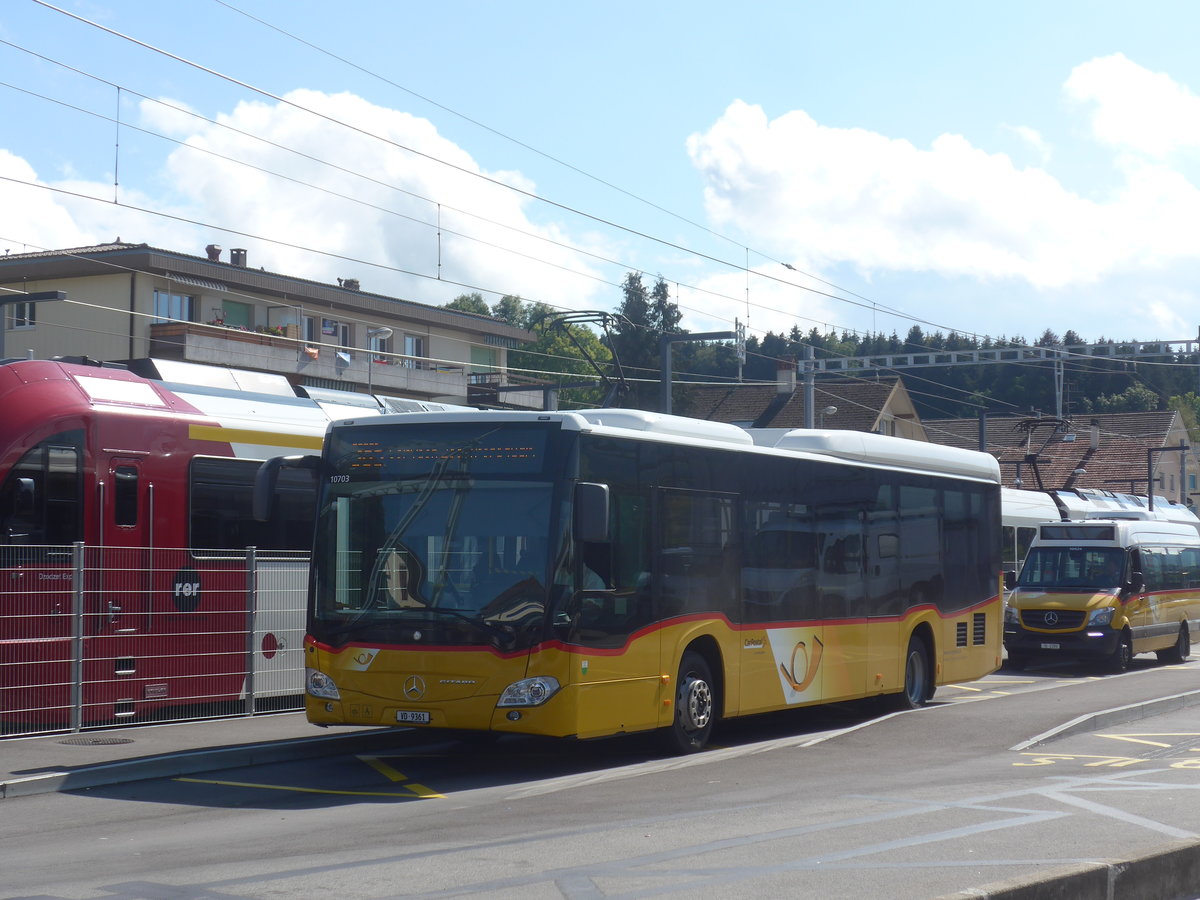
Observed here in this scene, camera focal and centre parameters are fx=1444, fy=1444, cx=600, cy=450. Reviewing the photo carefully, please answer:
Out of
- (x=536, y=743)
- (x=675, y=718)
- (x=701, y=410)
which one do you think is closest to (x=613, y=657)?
(x=675, y=718)

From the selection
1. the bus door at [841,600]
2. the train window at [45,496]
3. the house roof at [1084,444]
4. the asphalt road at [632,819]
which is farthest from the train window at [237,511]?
the house roof at [1084,444]

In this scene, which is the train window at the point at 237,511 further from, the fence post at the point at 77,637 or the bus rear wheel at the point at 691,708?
the bus rear wheel at the point at 691,708

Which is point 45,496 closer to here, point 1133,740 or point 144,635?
point 144,635

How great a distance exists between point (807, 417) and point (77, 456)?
2542cm

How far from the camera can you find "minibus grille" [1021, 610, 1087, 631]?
2527 cm

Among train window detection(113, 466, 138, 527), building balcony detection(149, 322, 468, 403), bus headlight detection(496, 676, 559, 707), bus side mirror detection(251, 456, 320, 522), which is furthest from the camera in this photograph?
building balcony detection(149, 322, 468, 403)

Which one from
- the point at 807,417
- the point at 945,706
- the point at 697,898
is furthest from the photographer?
the point at 807,417

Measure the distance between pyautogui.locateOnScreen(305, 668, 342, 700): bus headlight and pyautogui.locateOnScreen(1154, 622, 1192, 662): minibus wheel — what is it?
69.1 ft

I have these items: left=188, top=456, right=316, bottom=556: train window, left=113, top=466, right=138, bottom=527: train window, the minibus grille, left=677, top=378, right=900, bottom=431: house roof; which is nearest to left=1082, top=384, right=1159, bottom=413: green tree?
left=677, top=378, right=900, bottom=431: house roof

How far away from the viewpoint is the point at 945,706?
58.8 ft

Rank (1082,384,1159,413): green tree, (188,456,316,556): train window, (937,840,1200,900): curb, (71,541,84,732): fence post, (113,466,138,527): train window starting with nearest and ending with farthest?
(937,840,1200,900): curb, (71,541,84,732): fence post, (113,466,138,527): train window, (188,456,316,556): train window, (1082,384,1159,413): green tree

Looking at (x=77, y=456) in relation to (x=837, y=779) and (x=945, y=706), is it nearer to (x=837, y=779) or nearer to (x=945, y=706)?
(x=837, y=779)

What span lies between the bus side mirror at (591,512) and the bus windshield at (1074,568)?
17.1 metres

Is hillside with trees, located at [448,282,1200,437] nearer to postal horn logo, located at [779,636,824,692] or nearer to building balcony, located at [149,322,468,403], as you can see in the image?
building balcony, located at [149,322,468,403]
